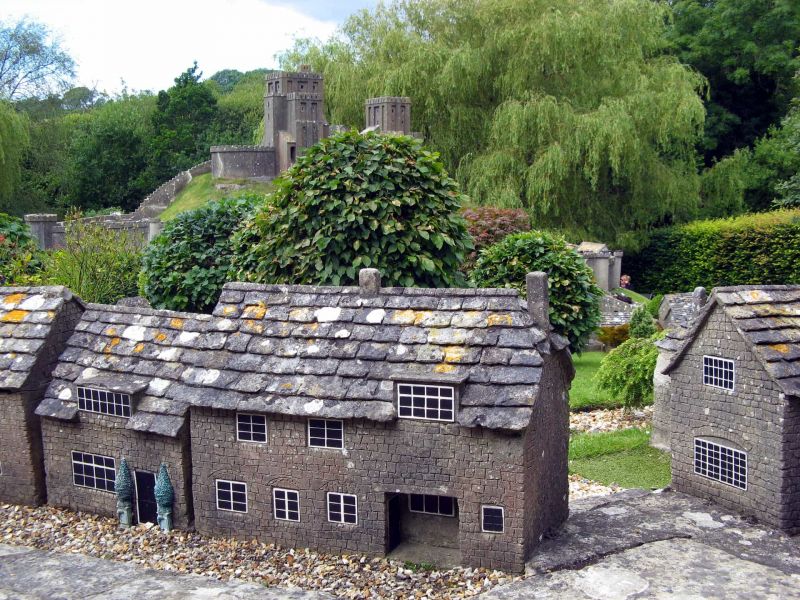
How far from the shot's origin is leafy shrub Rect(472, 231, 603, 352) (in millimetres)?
23953

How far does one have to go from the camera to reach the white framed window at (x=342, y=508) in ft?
44.9

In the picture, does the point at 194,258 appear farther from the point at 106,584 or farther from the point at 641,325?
the point at 641,325

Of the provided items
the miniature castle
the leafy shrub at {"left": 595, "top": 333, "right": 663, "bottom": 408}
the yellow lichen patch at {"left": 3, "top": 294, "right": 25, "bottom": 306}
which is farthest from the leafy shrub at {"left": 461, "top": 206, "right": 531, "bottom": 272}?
the yellow lichen patch at {"left": 3, "top": 294, "right": 25, "bottom": 306}

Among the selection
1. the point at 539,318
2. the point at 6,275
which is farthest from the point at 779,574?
the point at 6,275

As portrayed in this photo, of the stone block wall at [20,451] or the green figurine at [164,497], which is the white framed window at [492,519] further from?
the stone block wall at [20,451]

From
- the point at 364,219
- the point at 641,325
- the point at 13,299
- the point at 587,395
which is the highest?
the point at 364,219

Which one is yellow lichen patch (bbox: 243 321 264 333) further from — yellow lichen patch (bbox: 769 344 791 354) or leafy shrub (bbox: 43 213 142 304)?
leafy shrub (bbox: 43 213 142 304)

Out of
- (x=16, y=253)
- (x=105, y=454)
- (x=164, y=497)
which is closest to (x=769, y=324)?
(x=164, y=497)

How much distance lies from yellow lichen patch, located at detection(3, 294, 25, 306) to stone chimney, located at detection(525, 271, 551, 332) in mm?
10101

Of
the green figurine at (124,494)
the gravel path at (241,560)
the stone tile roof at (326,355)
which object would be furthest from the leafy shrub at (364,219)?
the gravel path at (241,560)

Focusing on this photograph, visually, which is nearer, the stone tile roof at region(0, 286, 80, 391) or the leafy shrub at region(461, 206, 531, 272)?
the stone tile roof at region(0, 286, 80, 391)

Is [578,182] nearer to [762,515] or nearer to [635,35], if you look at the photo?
[635,35]

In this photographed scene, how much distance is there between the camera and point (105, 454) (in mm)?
15484

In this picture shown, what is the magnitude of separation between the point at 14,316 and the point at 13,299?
508 mm
